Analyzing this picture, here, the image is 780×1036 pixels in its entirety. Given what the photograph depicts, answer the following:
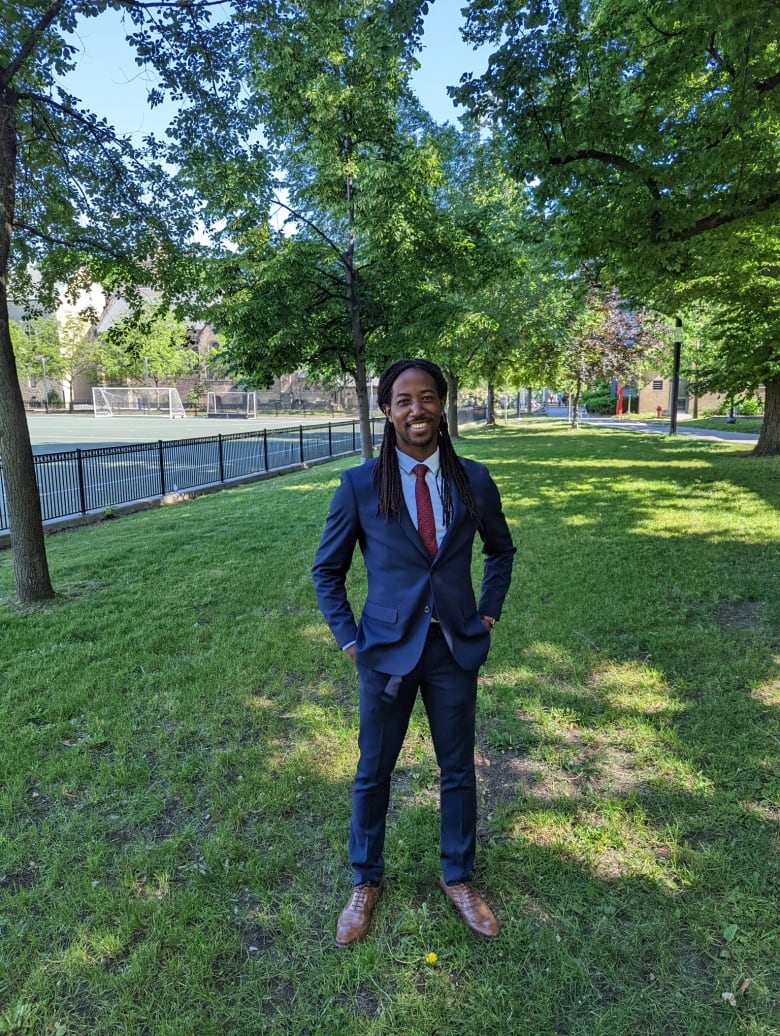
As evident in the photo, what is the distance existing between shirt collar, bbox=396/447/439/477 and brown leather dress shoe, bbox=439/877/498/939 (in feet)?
5.43

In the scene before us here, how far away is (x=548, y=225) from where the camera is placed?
Result: 1029 cm

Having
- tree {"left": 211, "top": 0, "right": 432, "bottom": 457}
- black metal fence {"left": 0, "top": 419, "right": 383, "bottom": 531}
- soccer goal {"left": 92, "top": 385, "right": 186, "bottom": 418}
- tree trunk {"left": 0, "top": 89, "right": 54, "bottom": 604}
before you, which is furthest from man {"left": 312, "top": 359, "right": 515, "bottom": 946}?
soccer goal {"left": 92, "top": 385, "right": 186, "bottom": 418}

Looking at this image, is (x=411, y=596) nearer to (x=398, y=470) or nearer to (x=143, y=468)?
(x=398, y=470)

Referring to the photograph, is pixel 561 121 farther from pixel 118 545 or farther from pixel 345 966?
pixel 345 966

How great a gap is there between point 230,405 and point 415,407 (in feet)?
232

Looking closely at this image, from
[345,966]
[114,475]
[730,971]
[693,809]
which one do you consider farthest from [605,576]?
[114,475]

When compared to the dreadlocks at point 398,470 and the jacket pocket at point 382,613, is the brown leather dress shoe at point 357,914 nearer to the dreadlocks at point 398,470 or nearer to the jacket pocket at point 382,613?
the jacket pocket at point 382,613

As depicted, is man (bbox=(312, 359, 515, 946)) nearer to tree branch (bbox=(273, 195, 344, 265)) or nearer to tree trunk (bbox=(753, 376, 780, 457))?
tree branch (bbox=(273, 195, 344, 265))

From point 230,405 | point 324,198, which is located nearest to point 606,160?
point 324,198

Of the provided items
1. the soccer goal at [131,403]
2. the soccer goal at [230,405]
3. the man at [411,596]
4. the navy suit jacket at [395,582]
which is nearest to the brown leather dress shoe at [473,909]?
the man at [411,596]

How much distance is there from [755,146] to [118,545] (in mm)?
9662

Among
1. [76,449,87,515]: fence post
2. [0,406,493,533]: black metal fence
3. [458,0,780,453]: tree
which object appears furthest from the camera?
[0,406,493,533]: black metal fence

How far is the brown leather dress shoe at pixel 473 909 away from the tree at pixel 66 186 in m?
5.35

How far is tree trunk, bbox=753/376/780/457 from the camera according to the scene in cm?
1510
